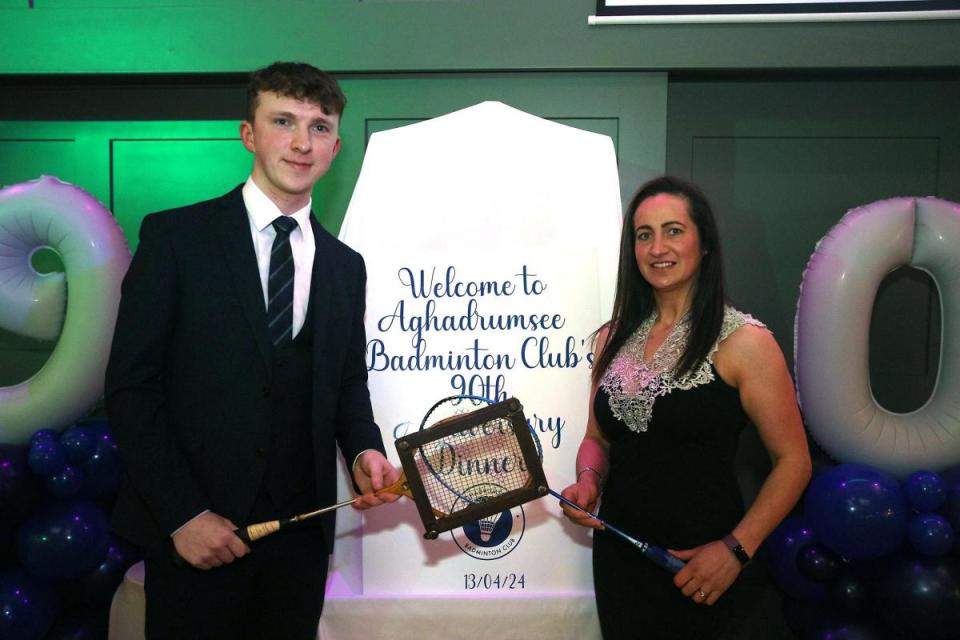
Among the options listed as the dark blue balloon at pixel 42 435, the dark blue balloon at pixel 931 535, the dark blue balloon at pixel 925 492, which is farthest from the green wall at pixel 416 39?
the dark blue balloon at pixel 931 535

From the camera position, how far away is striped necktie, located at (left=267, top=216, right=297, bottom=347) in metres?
1.61

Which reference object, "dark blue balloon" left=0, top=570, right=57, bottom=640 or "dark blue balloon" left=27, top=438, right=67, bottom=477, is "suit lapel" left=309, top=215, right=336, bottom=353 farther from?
"dark blue balloon" left=0, top=570, right=57, bottom=640

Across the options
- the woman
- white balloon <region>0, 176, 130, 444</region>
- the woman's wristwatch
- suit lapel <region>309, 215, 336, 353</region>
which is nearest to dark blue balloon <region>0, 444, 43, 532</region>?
white balloon <region>0, 176, 130, 444</region>

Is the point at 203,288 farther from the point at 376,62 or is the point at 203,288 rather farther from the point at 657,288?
the point at 376,62

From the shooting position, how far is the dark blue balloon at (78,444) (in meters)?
2.24

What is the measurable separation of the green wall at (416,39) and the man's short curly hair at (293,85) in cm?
81

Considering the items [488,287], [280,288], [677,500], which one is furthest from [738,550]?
[280,288]

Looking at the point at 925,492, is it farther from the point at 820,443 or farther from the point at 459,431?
the point at 459,431

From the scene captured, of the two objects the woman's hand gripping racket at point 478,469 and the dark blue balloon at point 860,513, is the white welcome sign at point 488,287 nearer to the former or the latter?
the woman's hand gripping racket at point 478,469

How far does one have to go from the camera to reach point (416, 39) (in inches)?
96.4

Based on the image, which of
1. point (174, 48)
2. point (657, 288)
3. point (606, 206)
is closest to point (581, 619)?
point (657, 288)

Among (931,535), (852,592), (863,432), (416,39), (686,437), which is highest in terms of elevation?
(416,39)

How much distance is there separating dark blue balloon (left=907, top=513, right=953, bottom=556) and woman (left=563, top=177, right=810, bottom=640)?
1.94 feet

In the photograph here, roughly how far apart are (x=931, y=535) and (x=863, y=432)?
327 mm
